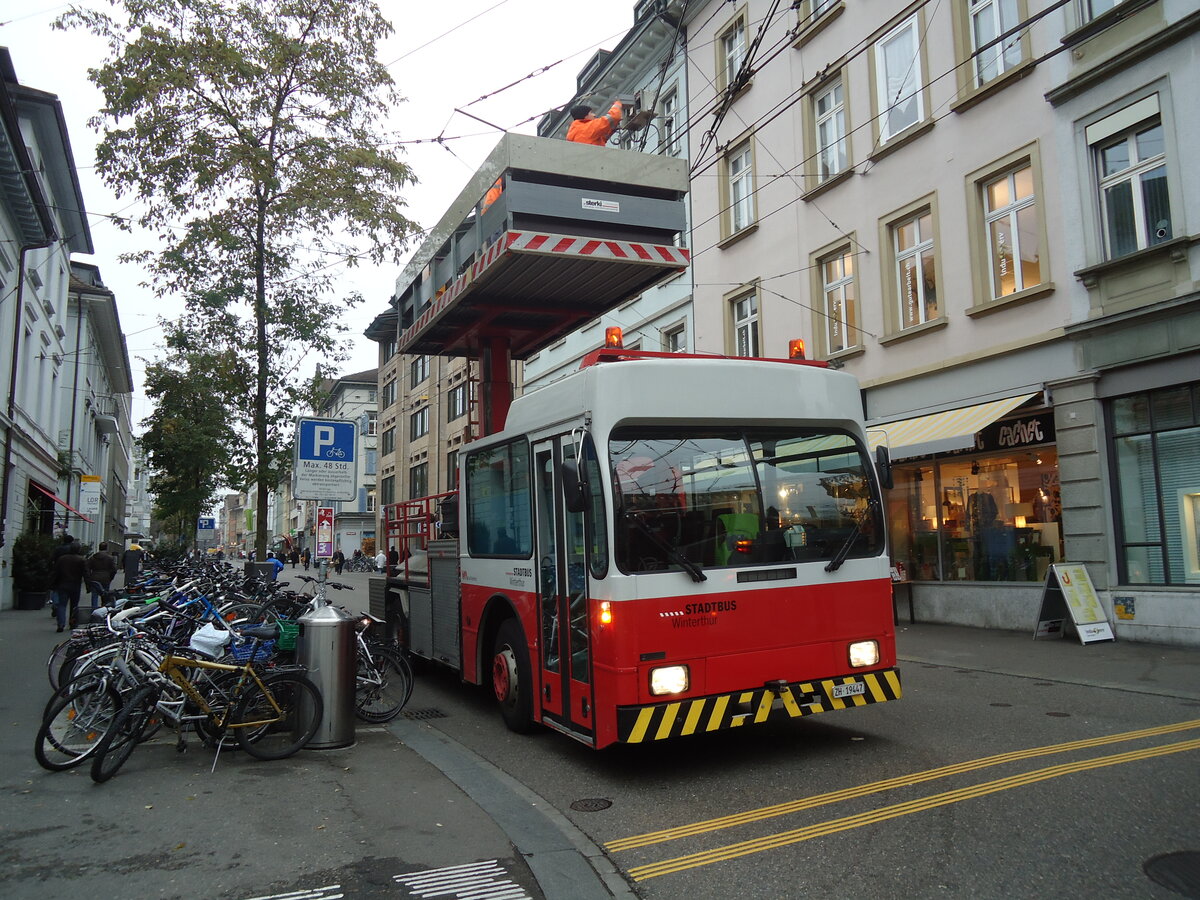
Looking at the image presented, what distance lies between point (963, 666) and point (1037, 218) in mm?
7082

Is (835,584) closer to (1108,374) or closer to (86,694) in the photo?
(86,694)

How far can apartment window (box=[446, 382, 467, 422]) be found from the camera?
4247 centimetres

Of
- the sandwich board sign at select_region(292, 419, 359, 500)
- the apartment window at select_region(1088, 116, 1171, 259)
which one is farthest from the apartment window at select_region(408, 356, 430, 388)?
the apartment window at select_region(1088, 116, 1171, 259)

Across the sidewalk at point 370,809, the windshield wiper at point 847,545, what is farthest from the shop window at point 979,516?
the sidewalk at point 370,809

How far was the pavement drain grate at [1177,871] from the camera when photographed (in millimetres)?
3955

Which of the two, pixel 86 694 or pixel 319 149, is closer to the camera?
pixel 86 694

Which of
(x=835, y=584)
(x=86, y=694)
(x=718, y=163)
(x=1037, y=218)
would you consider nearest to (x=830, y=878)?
(x=835, y=584)

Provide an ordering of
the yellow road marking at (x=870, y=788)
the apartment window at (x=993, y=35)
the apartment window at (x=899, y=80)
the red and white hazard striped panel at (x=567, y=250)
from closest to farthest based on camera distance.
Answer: the yellow road marking at (x=870, y=788), the red and white hazard striped panel at (x=567, y=250), the apartment window at (x=993, y=35), the apartment window at (x=899, y=80)

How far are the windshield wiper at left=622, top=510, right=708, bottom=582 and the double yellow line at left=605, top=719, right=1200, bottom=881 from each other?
4.81 feet

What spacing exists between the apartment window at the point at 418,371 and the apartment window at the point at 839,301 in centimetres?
3310

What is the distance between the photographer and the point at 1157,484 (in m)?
12.0

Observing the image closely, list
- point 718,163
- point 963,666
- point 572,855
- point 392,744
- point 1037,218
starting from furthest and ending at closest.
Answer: point 718,163 → point 1037,218 → point 963,666 → point 392,744 → point 572,855

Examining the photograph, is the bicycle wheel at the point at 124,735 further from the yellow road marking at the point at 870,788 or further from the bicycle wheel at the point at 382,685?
the yellow road marking at the point at 870,788

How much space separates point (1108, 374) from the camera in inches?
489
